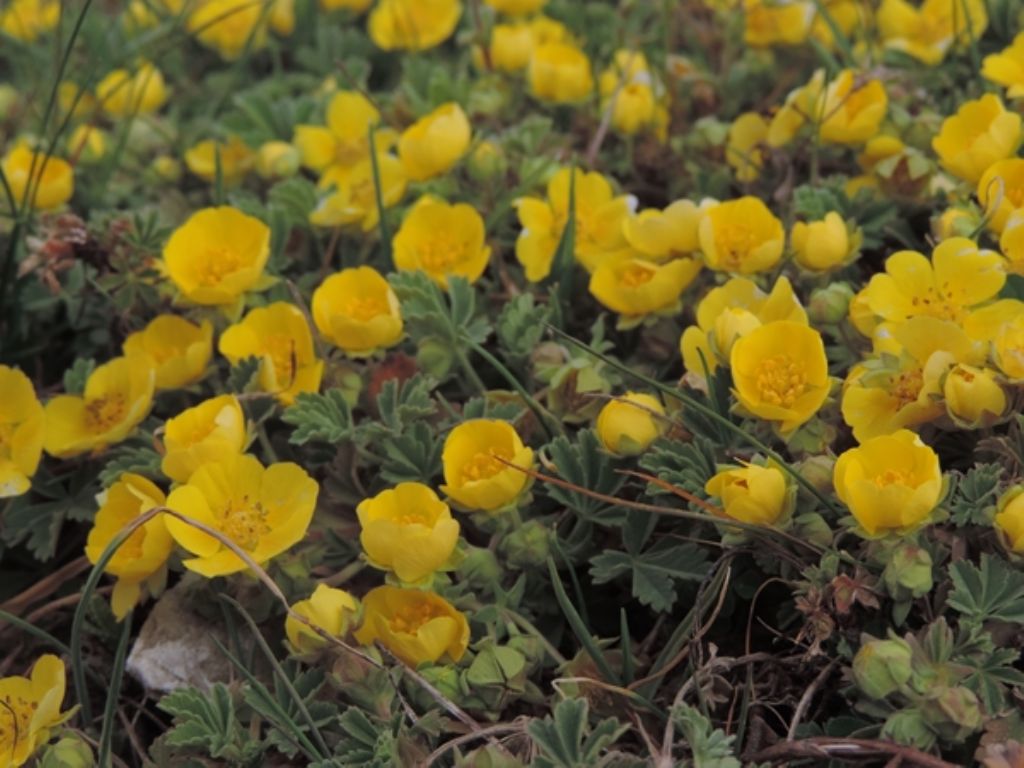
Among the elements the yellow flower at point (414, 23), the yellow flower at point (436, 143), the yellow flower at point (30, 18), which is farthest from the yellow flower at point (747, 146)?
the yellow flower at point (30, 18)

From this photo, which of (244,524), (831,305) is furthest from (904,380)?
(244,524)

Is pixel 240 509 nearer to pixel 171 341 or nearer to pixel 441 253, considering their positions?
pixel 171 341

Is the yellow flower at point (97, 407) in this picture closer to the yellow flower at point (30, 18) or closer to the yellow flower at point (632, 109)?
the yellow flower at point (632, 109)

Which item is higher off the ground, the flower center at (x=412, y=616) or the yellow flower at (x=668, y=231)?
the yellow flower at (x=668, y=231)

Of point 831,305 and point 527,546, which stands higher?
point 831,305

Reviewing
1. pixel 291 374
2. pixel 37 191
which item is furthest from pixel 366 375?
pixel 37 191

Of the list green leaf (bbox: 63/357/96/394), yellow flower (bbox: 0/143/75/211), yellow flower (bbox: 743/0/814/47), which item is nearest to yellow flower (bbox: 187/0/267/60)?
yellow flower (bbox: 0/143/75/211)

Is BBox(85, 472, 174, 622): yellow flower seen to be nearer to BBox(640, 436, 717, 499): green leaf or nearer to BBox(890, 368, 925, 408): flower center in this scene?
BBox(640, 436, 717, 499): green leaf
